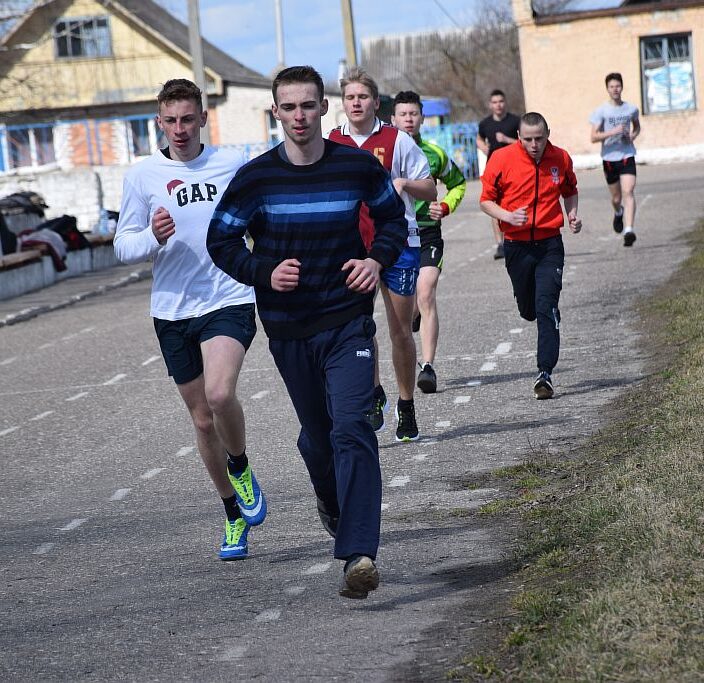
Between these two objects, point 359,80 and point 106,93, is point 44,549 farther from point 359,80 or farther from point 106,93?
point 106,93

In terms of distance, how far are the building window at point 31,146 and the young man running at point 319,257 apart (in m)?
48.1

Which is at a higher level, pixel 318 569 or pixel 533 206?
pixel 533 206

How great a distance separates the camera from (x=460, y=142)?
4778 centimetres

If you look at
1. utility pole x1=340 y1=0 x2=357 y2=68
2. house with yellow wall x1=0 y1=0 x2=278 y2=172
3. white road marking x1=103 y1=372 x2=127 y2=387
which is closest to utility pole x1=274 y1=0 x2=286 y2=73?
house with yellow wall x1=0 y1=0 x2=278 y2=172

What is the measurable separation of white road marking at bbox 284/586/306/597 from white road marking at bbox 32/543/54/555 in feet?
5.24

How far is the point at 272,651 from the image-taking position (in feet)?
17.0

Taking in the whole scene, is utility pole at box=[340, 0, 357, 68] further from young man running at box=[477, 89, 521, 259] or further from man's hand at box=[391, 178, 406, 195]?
man's hand at box=[391, 178, 406, 195]

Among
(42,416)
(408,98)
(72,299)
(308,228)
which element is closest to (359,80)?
(408,98)

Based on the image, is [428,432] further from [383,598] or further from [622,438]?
[383,598]

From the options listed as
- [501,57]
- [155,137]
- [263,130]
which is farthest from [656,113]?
[501,57]

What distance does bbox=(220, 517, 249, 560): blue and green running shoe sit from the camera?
21.7ft

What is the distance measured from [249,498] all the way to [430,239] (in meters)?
4.49

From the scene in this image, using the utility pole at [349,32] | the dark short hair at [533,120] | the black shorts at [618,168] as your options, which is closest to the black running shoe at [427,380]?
the dark short hair at [533,120]

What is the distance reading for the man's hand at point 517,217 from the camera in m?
10.2
